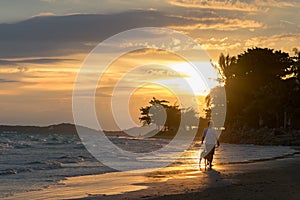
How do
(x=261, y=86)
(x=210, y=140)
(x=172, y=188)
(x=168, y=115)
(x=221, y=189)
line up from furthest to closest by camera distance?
(x=168, y=115) < (x=261, y=86) < (x=210, y=140) < (x=172, y=188) < (x=221, y=189)

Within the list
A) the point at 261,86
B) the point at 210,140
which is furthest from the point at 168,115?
the point at 210,140

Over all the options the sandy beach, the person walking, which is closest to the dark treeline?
the person walking

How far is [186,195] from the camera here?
12.3 meters

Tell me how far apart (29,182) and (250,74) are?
5434 cm

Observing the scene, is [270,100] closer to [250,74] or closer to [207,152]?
[250,74]

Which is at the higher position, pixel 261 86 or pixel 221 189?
pixel 261 86

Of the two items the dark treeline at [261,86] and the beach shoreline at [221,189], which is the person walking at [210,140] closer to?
the beach shoreline at [221,189]

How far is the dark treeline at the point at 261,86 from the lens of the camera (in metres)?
63.8

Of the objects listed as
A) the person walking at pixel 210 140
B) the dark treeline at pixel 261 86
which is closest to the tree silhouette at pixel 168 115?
the dark treeline at pixel 261 86

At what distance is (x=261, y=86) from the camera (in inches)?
2670

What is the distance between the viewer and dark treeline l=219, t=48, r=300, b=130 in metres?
63.8

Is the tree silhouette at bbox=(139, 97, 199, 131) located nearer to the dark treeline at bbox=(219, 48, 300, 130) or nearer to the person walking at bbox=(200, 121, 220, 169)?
the dark treeline at bbox=(219, 48, 300, 130)

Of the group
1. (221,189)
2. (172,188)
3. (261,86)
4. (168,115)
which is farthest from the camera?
(168,115)

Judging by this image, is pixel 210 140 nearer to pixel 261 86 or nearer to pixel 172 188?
pixel 172 188
